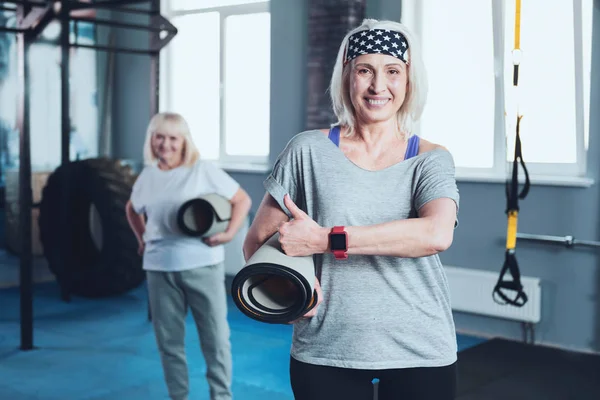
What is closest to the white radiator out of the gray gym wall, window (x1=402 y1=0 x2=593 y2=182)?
the gray gym wall

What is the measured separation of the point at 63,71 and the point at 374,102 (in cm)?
447

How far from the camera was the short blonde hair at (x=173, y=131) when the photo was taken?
10.4 feet

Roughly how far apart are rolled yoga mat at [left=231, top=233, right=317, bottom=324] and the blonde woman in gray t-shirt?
0.11 feet

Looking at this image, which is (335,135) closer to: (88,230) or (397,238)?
(397,238)

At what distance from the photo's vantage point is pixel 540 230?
467 cm

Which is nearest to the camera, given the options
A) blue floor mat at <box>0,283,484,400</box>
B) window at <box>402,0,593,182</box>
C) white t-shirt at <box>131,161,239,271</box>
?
white t-shirt at <box>131,161,239,271</box>

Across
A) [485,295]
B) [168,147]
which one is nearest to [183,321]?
[168,147]

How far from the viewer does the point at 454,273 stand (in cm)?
494

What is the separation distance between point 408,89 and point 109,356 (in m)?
3.50

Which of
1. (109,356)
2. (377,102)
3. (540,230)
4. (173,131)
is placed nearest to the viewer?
(377,102)

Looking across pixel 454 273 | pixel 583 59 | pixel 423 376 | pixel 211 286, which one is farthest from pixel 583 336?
pixel 423 376

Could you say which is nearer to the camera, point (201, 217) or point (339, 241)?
point (339, 241)

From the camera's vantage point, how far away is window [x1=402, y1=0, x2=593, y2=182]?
4699mm

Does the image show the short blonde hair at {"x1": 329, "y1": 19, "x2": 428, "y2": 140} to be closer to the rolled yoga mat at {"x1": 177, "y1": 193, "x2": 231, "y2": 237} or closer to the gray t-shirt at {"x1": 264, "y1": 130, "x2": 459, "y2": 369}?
the gray t-shirt at {"x1": 264, "y1": 130, "x2": 459, "y2": 369}
